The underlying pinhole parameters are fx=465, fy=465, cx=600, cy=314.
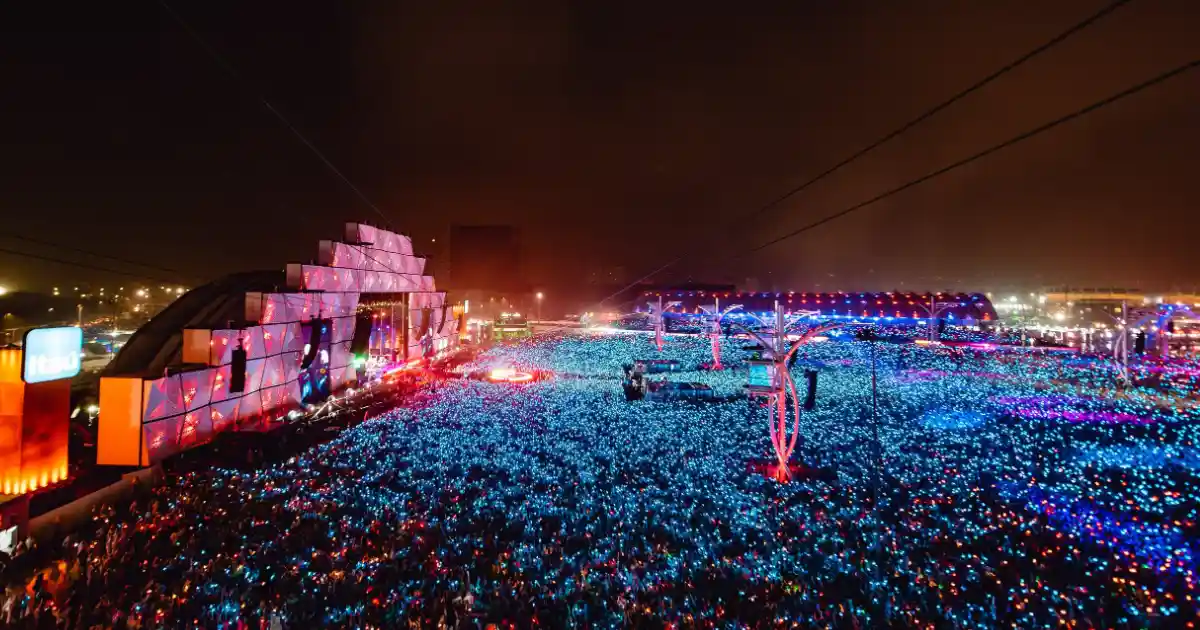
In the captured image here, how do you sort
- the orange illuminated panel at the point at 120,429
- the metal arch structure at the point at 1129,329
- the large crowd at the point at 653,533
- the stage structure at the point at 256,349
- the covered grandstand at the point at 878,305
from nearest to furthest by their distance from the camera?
the large crowd at the point at 653,533, the orange illuminated panel at the point at 120,429, the stage structure at the point at 256,349, the metal arch structure at the point at 1129,329, the covered grandstand at the point at 878,305

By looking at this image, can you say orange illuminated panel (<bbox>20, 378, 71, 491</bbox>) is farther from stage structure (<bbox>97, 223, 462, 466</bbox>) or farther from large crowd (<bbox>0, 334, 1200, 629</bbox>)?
large crowd (<bbox>0, 334, 1200, 629</bbox>)

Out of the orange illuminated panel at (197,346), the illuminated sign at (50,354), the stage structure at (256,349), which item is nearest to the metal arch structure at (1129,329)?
the stage structure at (256,349)

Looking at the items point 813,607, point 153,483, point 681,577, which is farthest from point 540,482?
point 153,483

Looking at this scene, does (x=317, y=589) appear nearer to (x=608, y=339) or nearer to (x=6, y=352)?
(x=6, y=352)

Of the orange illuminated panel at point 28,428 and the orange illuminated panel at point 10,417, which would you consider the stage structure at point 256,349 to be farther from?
the orange illuminated panel at point 10,417

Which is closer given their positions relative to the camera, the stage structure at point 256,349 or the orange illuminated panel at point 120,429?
the orange illuminated panel at point 120,429

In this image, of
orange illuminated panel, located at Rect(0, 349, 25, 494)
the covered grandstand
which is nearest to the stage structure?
orange illuminated panel, located at Rect(0, 349, 25, 494)

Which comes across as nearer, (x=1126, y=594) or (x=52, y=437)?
(x=1126, y=594)
